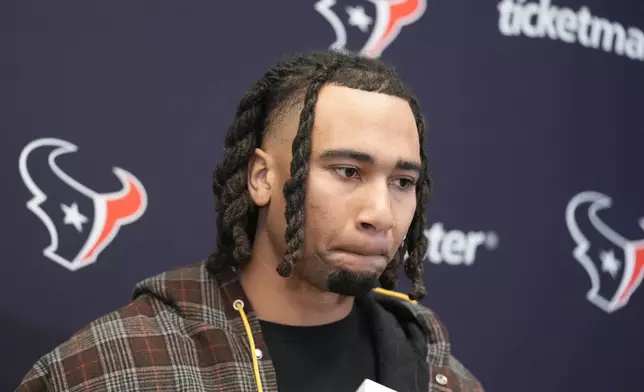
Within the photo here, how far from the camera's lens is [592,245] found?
1.87m

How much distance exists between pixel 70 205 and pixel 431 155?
29.2 inches

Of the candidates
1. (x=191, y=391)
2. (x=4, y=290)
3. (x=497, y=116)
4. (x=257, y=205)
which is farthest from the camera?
(x=497, y=116)

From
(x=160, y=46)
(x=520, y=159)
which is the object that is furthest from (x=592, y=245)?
(x=160, y=46)

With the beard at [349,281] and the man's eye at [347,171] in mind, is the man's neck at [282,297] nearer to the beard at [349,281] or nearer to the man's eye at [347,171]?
the beard at [349,281]

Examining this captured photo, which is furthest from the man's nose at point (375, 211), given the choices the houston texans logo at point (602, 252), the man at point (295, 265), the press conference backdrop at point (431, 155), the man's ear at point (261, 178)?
the houston texans logo at point (602, 252)

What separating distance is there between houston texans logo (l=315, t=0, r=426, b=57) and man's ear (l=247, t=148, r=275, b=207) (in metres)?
0.50

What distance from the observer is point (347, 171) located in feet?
3.80

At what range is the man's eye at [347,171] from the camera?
116 cm

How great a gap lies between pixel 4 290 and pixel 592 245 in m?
1.23

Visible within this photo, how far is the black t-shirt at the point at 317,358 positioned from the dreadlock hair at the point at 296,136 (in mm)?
121

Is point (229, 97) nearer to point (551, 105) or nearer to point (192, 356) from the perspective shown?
point (192, 356)

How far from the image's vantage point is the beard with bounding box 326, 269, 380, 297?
1.15m

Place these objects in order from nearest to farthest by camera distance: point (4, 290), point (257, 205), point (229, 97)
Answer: point (257, 205)
point (4, 290)
point (229, 97)

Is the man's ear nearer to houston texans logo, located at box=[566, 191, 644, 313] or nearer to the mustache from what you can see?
the mustache
